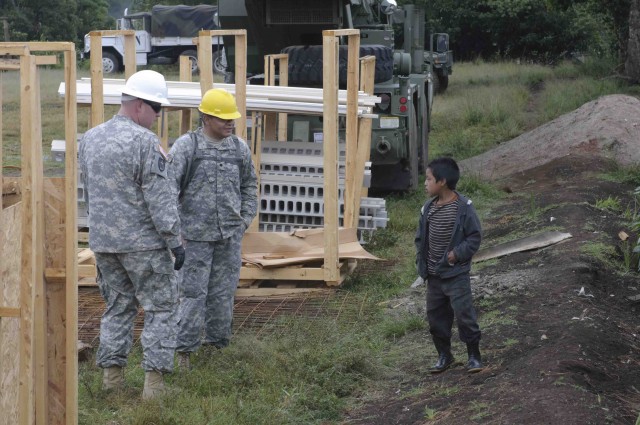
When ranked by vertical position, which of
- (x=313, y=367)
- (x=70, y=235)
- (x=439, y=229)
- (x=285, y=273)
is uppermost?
(x=70, y=235)

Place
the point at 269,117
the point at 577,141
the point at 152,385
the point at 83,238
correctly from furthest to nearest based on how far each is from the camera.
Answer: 1. the point at 577,141
2. the point at 269,117
3. the point at 83,238
4. the point at 152,385

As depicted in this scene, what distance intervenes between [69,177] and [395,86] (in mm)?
9131

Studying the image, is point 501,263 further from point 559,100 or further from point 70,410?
point 559,100

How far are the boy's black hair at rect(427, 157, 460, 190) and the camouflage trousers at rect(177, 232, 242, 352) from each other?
150cm

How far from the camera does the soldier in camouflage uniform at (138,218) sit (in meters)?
5.97

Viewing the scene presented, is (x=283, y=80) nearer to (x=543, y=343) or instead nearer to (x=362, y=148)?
(x=362, y=148)

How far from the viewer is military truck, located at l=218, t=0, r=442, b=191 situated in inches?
520

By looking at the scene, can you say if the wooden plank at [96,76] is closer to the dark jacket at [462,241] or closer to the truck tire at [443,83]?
the dark jacket at [462,241]

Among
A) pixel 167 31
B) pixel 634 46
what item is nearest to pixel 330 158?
pixel 634 46

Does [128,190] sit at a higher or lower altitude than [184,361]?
higher

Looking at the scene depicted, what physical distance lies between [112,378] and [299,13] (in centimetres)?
851

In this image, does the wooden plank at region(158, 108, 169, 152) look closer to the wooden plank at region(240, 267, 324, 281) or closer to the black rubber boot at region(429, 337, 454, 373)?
the wooden plank at region(240, 267, 324, 281)

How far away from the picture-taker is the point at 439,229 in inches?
257

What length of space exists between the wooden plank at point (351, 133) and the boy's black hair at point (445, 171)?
326 centimetres
